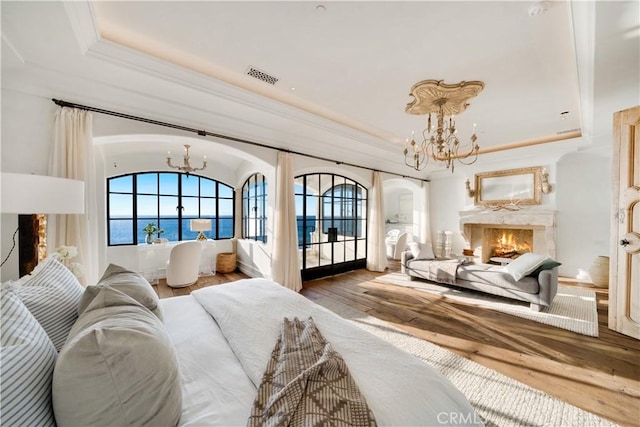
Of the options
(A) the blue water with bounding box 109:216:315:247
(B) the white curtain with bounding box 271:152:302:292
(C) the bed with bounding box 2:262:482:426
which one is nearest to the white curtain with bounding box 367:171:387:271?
(A) the blue water with bounding box 109:216:315:247

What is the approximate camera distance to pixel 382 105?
10.2 ft

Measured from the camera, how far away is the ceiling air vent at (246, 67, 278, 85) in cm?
234

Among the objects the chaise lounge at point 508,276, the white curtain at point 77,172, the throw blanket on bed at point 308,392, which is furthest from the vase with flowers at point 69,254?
the chaise lounge at point 508,276

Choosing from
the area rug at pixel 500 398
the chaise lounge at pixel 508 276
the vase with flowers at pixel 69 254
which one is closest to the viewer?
the area rug at pixel 500 398

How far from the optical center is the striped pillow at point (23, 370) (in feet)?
1.93

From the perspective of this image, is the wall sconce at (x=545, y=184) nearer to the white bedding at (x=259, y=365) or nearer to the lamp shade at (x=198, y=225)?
the white bedding at (x=259, y=365)

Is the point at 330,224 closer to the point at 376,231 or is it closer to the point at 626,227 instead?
the point at 376,231

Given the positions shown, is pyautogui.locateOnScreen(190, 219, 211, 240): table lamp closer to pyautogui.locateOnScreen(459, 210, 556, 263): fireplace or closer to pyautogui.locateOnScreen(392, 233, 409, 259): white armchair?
pyautogui.locateOnScreen(392, 233, 409, 259): white armchair

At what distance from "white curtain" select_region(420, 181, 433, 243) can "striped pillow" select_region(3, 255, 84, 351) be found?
276 inches

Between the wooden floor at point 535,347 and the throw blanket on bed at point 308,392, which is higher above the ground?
the throw blanket on bed at point 308,392

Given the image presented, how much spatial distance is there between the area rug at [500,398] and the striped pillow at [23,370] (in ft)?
7.20

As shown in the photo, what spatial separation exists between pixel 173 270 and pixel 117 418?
3830mm

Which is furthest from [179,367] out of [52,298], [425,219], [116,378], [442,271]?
[425,219]

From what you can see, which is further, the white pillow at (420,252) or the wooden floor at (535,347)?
the white pillow at (420,252)
